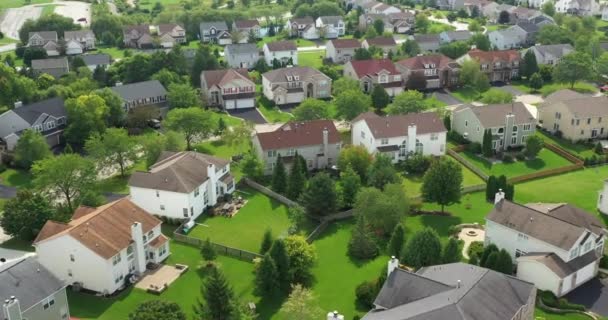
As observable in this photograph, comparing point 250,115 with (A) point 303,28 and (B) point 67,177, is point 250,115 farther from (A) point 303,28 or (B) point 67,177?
(A) point 303,28

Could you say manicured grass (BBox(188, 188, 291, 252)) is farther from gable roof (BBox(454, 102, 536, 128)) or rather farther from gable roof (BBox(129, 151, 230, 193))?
gable roof (BBox(454, 102, 536, 128))

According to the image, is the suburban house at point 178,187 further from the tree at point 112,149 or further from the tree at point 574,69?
the tree at point 574,69

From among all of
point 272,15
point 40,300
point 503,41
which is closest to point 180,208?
point 40,300

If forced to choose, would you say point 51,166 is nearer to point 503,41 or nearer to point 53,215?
point 53,215

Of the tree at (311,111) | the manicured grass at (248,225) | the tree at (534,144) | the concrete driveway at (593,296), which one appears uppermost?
the tree at (311,111)

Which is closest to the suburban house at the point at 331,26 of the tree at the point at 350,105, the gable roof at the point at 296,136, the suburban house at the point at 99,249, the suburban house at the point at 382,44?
the suburban house at the point at 382,44
